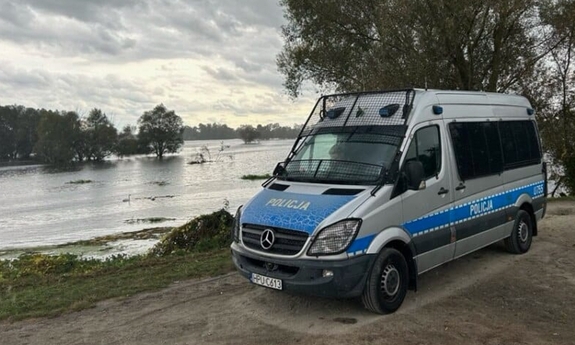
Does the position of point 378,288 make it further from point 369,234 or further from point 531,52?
point 531,52

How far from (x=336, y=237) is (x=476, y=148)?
10.6 feet

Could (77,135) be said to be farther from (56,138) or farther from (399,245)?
(399,245)

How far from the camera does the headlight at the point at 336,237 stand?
5.21m

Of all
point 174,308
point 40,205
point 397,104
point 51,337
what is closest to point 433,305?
point 397,104

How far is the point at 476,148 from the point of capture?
7.25 m

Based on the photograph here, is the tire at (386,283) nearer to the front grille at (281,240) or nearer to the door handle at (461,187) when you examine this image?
the front grille at (281,240)

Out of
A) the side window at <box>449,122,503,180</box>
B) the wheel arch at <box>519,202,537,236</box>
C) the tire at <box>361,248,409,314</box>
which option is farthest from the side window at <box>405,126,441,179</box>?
the wheel arch at <box>519,202,537,236</box>

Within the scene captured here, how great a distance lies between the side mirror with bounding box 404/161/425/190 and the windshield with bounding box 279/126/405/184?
0.23 m

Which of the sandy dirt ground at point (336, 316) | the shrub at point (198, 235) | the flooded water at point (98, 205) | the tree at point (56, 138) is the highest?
the tree at point (56, 138)

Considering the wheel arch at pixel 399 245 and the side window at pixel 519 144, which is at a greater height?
the side window at pixel 519 144

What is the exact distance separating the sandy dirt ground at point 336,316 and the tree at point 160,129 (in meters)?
120

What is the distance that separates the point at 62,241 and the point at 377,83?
17.4 m

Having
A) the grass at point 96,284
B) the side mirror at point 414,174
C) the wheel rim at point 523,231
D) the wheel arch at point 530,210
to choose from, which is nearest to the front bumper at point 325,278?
the side mirror at point 414,174

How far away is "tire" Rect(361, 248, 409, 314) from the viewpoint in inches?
216
